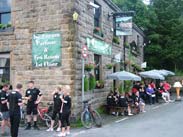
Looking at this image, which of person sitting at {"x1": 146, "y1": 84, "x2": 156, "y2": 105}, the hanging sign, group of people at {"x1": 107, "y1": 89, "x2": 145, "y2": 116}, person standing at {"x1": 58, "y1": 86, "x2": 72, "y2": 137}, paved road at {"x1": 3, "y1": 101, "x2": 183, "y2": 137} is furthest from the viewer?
person sitting at {"x1": 146, "y1": 84, "x2": 156, "y2": 105}

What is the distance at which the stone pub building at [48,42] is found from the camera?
16344 mm

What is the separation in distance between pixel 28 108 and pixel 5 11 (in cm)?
627

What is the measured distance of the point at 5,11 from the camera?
18781mm

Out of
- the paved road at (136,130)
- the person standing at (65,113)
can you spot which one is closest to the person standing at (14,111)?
the paved road at (136,130)

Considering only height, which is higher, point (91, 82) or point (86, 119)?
point (91, 82)

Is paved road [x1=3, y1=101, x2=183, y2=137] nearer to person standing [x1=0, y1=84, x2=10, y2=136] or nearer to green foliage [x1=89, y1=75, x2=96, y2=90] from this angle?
person standing [x1=0, y1=84, x2=10, y2=136]

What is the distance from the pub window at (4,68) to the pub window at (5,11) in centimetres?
189

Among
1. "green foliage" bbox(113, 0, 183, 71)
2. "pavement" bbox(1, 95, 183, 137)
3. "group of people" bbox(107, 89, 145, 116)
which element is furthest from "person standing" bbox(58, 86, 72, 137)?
"green foliage" bbox(113, 0, 183, 71)

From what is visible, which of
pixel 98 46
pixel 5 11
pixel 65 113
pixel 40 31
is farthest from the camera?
pixel 98 46

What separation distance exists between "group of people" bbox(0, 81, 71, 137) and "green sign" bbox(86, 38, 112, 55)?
15.0 feet

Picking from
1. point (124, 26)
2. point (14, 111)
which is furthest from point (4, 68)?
point (124, 26)

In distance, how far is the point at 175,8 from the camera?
38719 mm

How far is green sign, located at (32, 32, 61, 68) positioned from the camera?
16.5 meters

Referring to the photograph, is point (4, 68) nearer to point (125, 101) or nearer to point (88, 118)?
point (88, 118)
